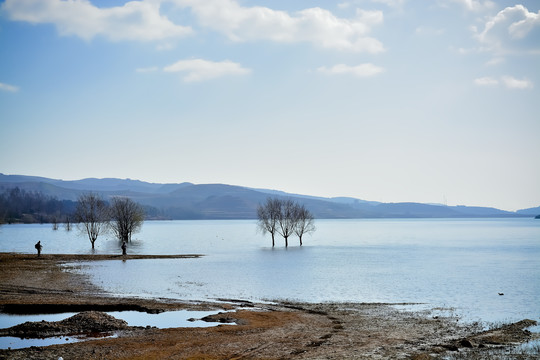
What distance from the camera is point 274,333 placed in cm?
2244

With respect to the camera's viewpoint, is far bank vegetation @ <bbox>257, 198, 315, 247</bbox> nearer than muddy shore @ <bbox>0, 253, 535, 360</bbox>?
No

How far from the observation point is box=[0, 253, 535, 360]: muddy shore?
18625mm

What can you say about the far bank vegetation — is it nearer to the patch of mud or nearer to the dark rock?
the patch of mud

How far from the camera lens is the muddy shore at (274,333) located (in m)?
18.6

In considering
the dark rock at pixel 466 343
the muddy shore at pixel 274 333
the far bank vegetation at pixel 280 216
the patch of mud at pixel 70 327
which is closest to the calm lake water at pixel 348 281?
the muddy shore at pixel 274 333

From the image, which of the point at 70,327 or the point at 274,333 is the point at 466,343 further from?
the point at 70,327

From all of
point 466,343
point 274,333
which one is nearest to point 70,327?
point 274,333

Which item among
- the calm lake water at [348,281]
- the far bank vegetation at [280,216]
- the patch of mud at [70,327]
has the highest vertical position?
the far bank vegetation at [280,216]

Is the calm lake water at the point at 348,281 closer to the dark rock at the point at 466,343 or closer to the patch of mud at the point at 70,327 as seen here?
the dark rock at the point at 466,343

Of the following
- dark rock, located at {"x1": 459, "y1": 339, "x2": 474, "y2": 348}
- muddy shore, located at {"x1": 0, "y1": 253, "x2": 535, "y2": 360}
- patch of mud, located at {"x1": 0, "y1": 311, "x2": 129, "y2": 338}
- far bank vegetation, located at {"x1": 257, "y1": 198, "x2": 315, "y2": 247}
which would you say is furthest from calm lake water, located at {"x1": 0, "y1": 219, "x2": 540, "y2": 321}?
far bank vegetation, located at {"x1": 257, "y1": 198, "x2": 315, "y2": 247}

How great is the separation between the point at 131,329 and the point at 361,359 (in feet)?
36.2

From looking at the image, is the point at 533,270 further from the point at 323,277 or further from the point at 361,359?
the point at 361,359

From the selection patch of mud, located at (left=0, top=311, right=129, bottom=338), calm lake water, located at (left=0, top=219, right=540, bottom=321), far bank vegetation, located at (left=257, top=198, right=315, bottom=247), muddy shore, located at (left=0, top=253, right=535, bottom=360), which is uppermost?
far bank vegetation, located at (left=257, top=198, right=315, bottom=247)

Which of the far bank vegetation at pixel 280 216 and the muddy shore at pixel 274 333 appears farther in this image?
the far bank vegetation at pixel 280 216
